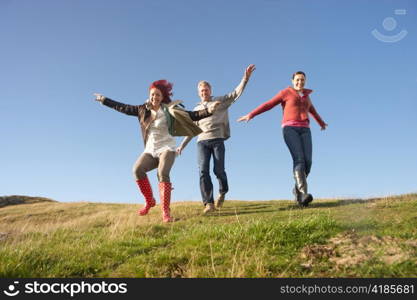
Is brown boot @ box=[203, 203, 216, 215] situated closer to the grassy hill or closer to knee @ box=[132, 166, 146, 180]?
knee @ box=[132, 166, 146, 180]

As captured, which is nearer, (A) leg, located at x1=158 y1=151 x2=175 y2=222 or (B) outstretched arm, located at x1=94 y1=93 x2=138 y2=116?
(A) leg, located at x1=158 y1=151 x2=175 y2=222

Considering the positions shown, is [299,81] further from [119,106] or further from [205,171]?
[119,106]

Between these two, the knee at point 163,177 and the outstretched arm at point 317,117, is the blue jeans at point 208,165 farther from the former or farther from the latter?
the outstretched arm at point 317,117

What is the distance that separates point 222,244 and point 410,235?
2.31 m

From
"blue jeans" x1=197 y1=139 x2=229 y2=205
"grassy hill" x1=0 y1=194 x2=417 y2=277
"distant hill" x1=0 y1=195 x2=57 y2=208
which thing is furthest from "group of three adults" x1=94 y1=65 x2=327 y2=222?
"distant hill" x1=0 y1=195 x2=57 y2=208

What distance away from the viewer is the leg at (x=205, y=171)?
9273 mm

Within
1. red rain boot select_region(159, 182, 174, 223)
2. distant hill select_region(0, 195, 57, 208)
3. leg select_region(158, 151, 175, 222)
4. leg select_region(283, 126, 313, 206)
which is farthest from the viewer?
distant hill select_region(0, 195, 57, 208)

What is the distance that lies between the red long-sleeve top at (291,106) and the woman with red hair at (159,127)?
5.33ft

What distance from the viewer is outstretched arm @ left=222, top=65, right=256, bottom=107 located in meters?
9.19

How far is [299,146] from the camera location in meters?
8.66

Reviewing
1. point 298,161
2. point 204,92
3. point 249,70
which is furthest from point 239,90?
point 298,161

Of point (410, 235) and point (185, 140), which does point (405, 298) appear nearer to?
point (410, 235)

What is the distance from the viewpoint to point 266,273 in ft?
12.5

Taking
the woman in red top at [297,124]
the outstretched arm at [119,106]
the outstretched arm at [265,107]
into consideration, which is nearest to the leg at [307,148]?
the woman in red top at [297,124]
